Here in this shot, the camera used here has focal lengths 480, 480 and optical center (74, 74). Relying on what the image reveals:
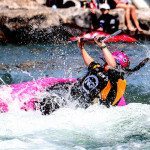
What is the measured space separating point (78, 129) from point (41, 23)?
7.76 meters

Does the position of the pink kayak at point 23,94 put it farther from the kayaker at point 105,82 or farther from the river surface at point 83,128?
the kayaker at point 105,82

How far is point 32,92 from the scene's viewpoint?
6.69 m

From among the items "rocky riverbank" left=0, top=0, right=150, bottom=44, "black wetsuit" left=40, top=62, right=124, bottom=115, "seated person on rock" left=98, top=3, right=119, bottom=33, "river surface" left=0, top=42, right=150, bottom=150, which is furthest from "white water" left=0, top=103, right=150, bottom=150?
"seated person on rock" left=98, top=3, right=119, bottom=33

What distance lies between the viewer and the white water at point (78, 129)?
5668 mm

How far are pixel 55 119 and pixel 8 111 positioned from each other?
645 mm

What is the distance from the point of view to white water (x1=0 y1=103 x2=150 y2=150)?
18.6 ft

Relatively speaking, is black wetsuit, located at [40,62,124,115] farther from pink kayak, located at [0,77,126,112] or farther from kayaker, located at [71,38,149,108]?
pink kayak, located at [0,77,126,112]

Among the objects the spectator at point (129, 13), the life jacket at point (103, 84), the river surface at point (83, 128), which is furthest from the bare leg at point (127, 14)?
the life jacket at point (103, 84)

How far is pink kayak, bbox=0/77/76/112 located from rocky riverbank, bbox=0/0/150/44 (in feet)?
20.8

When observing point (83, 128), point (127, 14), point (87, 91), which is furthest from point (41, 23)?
point (83, 128)

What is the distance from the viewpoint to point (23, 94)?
667 cm

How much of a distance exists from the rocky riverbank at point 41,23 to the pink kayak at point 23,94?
250 inches

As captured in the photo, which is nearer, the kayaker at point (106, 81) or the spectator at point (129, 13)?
the kayaker at point (106, 81)

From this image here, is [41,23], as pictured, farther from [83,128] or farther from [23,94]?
[83,128]
